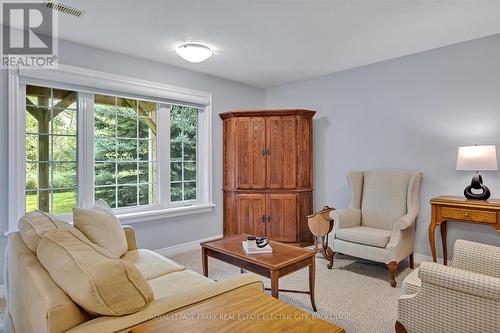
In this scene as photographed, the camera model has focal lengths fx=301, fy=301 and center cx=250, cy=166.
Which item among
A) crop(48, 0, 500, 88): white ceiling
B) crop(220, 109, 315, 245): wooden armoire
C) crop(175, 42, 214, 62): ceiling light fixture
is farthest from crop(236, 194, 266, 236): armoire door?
crop(175, 42, 214, 62): ceiling light fixture

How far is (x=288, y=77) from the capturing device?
4496 millimetres

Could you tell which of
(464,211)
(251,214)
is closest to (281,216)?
(251,214)

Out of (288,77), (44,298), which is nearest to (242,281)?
(44,298)

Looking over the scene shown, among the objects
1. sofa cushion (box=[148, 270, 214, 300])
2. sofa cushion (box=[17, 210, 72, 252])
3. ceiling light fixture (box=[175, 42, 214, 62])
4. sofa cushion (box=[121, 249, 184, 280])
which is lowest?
sofa cushion (box=[148, 270, 214, 300])

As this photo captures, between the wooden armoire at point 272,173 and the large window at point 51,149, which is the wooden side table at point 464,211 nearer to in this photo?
the wooden armoire at point 272,173

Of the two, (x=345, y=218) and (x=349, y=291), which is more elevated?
(x=345, y=218)

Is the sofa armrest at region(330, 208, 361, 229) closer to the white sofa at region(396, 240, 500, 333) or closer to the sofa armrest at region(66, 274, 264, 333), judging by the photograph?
the white sofa at region(396, 240, 500, 333)

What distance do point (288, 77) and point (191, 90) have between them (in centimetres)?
146

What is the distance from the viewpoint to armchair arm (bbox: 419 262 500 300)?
1.47m

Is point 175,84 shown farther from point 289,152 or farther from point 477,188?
point 477,188

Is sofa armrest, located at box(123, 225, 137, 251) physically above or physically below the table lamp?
below

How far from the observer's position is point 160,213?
3.73 metres

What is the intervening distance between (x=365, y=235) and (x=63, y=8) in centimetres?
344

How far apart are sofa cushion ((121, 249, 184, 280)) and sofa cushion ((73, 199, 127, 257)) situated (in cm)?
11
